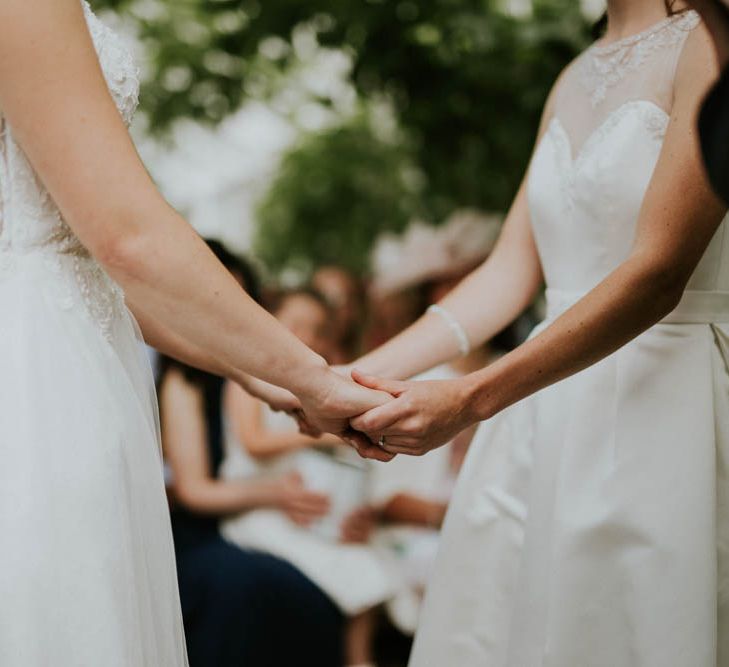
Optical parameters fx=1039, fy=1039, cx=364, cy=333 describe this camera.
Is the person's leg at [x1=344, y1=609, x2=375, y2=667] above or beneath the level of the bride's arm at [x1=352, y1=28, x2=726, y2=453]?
beneath

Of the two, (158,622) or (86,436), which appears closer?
(86,436)

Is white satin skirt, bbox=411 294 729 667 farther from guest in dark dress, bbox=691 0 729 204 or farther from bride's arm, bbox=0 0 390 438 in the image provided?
guest in dark dress, bbox=691 0 729 204

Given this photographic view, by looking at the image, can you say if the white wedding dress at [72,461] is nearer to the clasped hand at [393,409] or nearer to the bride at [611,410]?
the clasped hand at [393,409]

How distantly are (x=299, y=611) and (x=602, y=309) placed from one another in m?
2.37

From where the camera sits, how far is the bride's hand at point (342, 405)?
2.39 meters

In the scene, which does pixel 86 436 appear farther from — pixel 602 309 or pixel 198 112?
pixel 198 112

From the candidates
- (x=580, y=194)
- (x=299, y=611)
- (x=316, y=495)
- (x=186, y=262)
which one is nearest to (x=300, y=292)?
(x=316, y=495)

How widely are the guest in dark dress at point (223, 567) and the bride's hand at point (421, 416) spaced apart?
1.77 metres

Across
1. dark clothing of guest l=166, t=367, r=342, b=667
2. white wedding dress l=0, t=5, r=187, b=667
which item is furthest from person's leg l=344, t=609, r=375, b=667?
white wedding dress l=0, t=5, r=187, b=667

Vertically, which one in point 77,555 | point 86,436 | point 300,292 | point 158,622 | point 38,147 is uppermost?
point 38,147

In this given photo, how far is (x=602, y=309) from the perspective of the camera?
2.23 meters

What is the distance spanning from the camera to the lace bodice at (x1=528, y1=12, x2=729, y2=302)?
230 centimetres

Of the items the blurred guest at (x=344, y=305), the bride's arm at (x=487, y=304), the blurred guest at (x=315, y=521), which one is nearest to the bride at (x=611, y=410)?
the bride's arm at (x=487, y=304)

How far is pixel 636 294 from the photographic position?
219cm
